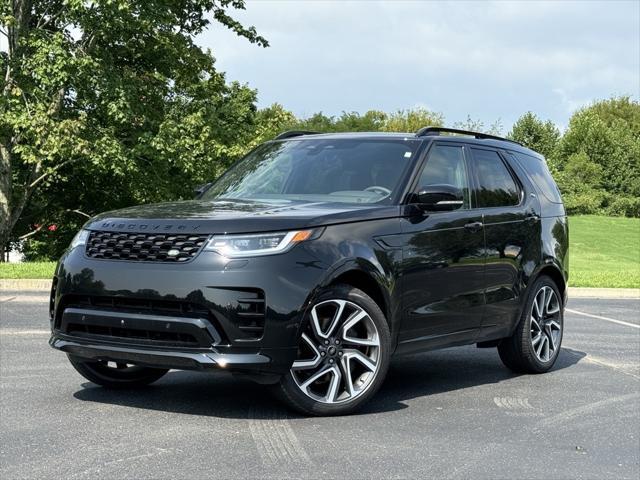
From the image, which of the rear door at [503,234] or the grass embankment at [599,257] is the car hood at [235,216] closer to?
the rear door at [503,234]

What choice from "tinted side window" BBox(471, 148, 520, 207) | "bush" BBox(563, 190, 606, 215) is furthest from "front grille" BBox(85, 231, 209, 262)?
"bush" BBox(563, 190, 606, 215)

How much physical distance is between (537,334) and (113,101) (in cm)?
1950

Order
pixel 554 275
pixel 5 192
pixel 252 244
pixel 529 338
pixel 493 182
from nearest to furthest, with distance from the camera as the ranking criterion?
pixel 252 244, pixel 493 182, pixel 529 338, pixel 554 275, pixel 5 192

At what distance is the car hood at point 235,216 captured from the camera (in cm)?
557

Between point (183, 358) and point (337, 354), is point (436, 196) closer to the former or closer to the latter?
point (337, 354)

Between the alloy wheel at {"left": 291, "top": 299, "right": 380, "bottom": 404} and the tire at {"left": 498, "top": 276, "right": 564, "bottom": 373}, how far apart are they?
7.15 ft

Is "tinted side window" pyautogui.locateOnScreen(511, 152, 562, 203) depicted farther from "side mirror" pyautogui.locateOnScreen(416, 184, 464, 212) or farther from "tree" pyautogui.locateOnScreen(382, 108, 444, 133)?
"tree" pyautogui.locateOnScreen(382, 108, 444, 133)

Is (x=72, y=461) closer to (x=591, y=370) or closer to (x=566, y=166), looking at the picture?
(x=591, y=370)

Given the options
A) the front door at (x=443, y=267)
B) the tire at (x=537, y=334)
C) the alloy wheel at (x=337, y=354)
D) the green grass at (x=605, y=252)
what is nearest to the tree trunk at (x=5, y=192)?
the green grass at (x=605, y=252)

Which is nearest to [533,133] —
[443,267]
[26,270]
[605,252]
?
[605,252]

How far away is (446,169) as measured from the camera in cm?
718

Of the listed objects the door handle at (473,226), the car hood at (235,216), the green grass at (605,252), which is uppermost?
the car hood at (235,216)

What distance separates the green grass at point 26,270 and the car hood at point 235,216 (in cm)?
1052

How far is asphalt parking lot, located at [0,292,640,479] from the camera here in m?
4.74
